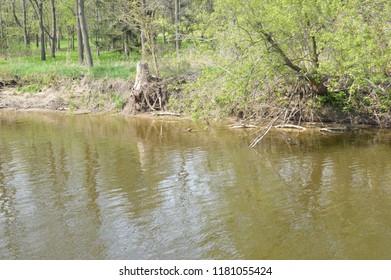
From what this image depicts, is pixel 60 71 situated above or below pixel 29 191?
above

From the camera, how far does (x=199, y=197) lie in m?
9.60

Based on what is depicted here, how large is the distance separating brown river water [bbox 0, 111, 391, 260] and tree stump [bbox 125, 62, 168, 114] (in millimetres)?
6062

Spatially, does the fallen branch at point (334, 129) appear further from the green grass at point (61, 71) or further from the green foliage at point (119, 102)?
the green grass at point (61, 71)

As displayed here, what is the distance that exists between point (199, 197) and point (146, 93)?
43.6ft

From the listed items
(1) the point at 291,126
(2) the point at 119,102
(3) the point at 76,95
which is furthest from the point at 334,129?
(3) the point at 76,95

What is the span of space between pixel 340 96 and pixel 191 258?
11.5 metres

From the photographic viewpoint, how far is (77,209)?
29.8 feet

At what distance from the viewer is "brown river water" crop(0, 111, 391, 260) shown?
7211mm

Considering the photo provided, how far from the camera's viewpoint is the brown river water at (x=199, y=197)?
7.21 meters

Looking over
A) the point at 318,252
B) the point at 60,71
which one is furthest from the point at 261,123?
the point at 60,71

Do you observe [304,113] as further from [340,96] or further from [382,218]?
[382,218]

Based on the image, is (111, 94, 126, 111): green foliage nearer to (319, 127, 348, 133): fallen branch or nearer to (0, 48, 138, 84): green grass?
(0, 48, 138, 84): green grass

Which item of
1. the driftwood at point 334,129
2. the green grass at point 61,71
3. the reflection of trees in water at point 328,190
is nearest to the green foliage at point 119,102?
the green grass at point 61,71

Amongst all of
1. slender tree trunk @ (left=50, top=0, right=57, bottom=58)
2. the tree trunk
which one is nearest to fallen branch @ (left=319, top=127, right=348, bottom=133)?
the tree trunk
